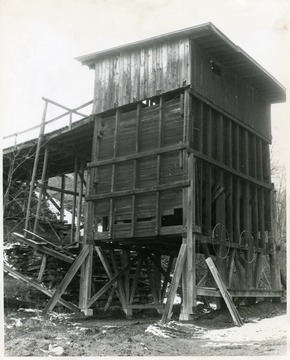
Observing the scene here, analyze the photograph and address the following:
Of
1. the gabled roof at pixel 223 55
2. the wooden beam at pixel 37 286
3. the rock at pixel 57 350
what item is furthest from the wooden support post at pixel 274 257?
the rock at pixel 57 350

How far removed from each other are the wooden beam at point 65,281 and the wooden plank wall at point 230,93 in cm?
640

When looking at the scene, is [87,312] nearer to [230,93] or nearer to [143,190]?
[143,190]

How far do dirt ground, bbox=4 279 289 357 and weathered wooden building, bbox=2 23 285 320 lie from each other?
0.85 meters

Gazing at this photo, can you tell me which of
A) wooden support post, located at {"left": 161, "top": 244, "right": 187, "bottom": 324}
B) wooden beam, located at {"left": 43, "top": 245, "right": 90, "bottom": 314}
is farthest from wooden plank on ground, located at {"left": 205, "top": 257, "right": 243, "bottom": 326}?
Answer: wooden beam, located at {"left": 43, "top": 245, "right": 90, "bottom": 314}

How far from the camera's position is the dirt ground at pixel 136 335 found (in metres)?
9.84

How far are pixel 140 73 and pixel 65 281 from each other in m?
7.14

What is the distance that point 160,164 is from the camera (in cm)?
1538

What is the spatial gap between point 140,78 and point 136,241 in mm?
5405

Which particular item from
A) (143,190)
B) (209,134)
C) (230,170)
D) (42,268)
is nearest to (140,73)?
(209,134)

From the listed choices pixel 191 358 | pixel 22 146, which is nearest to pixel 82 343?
pixel 191 358

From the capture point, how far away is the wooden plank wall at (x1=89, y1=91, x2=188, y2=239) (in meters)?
15.1

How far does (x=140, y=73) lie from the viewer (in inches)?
656

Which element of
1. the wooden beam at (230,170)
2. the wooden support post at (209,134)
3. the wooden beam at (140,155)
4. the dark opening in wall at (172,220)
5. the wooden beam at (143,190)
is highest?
the wooden support post at (209,134)

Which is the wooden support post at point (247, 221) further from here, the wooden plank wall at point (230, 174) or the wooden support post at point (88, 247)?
the wooden support post at point (88, 247)
